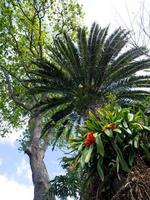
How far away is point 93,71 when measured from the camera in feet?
48.3

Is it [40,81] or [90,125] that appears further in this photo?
[40,81]

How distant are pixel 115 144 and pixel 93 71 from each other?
24.5 ft

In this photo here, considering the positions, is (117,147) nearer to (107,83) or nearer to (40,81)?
(107,83)

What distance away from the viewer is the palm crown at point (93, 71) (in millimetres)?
14789

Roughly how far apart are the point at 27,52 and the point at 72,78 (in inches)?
208

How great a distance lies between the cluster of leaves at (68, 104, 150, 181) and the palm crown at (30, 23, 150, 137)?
654cm

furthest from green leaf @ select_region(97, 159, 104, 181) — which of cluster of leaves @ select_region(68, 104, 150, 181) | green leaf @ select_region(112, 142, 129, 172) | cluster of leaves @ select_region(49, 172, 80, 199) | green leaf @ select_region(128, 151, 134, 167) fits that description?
cluster of leaves @ select_region(49, 172, 80, 199)

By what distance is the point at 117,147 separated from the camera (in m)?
7.46

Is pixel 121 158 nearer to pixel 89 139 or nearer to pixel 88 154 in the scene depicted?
pixel 88 154

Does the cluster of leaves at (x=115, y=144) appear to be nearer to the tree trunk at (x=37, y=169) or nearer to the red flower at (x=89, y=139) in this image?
the red flower at (x=89, y=139)

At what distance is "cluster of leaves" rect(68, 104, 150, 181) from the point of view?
24.3 ft

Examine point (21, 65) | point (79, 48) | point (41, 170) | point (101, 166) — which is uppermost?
point (21, 65)

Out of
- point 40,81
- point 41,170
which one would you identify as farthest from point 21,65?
point 41,170

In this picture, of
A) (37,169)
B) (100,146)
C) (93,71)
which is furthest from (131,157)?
(37,169)
